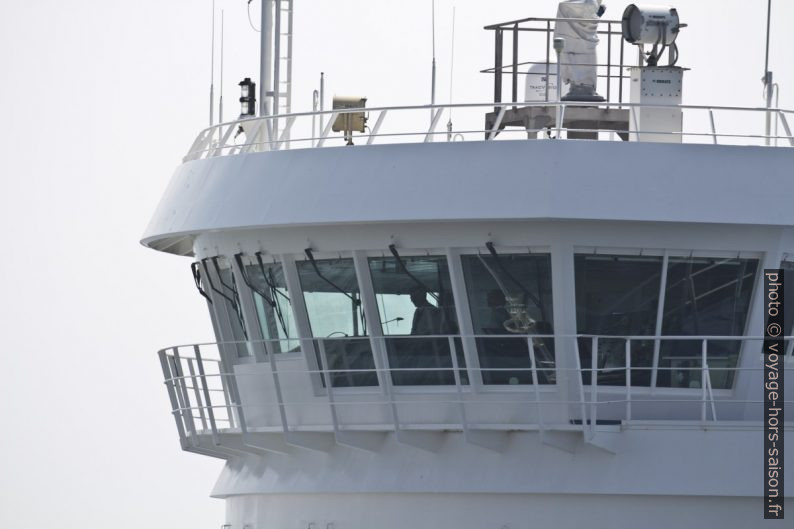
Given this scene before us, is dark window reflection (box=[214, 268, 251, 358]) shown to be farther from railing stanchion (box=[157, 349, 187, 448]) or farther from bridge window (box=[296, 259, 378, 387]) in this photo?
bridge window (box=[296, 259, 378, 387])

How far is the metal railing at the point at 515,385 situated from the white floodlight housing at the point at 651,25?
4160 mm

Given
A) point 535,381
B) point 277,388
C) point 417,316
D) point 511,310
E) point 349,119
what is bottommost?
point 277,388

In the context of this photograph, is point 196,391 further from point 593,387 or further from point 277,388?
point 593,387

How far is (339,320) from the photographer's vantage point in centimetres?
2430

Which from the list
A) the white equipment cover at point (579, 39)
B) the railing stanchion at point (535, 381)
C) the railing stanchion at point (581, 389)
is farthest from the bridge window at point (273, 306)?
the white equipment cover at point (579, 39)

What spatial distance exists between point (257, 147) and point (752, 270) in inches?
333

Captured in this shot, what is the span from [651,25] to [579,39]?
236 centimetres

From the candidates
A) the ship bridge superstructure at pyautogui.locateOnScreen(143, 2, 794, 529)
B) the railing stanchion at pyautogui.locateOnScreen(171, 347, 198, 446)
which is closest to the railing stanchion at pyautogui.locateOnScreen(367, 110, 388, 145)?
the ship bridge superstructure at pyautogui.locateOnScreen(143, 2, 794, 529)

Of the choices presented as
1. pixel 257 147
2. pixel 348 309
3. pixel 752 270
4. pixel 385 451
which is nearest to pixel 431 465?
pixel 385 451

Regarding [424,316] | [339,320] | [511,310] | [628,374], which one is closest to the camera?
[628,374]

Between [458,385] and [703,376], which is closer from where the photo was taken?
[703,376]

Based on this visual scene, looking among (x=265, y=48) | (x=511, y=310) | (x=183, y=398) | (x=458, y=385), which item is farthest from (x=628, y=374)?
(x=265, y=48)

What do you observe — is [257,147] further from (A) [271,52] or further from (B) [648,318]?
(B) [648,318]

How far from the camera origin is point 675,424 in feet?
73.9
